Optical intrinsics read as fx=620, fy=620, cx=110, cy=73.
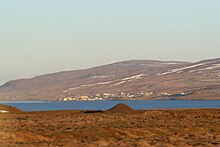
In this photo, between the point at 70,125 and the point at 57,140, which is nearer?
the point at 57,140

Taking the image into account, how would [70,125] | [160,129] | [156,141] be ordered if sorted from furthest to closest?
1. [70,125]
2. [160,129]
3. [156,141]

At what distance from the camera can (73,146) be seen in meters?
24.2

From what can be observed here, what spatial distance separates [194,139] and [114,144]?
4.32 meters

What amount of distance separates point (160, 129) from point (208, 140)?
589cm

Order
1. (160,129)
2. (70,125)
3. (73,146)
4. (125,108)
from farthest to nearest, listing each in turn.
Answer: (125,108)
(70,125)
(160,129)
(73,146)

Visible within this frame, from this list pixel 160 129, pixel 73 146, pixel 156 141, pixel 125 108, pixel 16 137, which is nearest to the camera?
pixel 73 146

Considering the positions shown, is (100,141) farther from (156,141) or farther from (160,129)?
(160,129)

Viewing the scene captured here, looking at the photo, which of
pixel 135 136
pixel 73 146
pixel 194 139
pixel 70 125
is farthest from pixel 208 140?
pixel 70 125

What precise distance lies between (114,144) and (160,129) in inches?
306

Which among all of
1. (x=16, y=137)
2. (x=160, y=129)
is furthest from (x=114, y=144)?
(x=160, y=129)

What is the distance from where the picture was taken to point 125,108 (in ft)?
203

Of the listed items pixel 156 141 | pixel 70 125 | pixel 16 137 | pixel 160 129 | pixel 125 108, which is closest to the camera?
pixel 156 141

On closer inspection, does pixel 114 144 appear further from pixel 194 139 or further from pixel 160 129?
pixel 160 129

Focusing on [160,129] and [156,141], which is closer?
[156,141]
